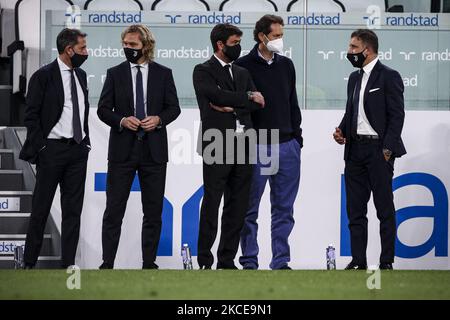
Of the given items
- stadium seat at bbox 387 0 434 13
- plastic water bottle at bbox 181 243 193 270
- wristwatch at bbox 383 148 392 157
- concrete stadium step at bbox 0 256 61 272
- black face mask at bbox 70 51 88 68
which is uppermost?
stadium seat at bbox 387 0 434 13

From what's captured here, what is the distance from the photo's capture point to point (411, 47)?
10703mm

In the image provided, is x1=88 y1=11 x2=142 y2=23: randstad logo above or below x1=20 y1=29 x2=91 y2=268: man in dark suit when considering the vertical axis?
above

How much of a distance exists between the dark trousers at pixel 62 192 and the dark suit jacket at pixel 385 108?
2.17 m

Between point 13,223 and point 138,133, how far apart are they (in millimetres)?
2284

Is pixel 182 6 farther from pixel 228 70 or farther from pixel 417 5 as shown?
pixel 417 5

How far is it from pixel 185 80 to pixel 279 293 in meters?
4.14

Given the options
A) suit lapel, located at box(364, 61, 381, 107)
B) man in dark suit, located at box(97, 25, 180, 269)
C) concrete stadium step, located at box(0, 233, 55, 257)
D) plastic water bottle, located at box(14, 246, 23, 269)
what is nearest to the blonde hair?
man in dark suit, located at box(97, 25, 180, 269)

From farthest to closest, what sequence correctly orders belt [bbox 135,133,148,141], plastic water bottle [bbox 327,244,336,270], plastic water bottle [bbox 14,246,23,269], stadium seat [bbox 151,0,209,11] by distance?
stadium seat [bbox 151,0,209,11] < plastic water bottle [bbox 327,244,336,270] < plastic water bottle [bbox 14,246,23,269] < belt [bbox 135,133,148,141]

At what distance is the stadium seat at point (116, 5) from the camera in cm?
1063

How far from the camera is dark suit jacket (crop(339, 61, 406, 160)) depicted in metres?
9.30

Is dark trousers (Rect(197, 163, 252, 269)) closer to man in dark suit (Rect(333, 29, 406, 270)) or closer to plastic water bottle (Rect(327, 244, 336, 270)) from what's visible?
man in dark suit (Rect(333, 29, 406, 270))

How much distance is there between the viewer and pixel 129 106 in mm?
9180

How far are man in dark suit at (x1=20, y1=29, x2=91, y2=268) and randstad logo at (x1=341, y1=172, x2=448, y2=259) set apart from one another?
103 inches

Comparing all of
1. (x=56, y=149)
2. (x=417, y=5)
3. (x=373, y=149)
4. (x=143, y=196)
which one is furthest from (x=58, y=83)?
(x=417, y=5)
